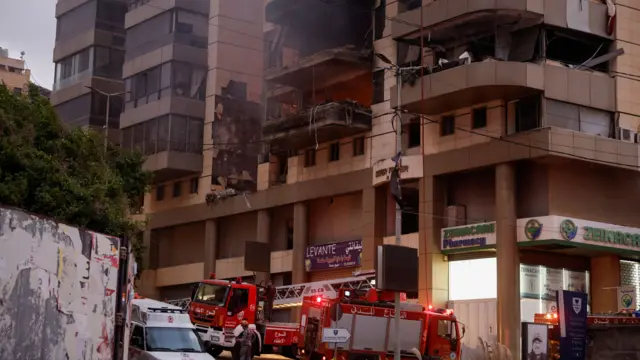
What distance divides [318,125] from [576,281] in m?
12.4

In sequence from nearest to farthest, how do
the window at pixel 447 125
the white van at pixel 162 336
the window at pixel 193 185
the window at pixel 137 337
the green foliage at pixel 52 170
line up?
1. the green foliage at pixel 52 170
2. the white van at pixel 162 336
3. the window at pixel 137 337
4. the window at pixel 447 125
5. the window at pixel 193 185

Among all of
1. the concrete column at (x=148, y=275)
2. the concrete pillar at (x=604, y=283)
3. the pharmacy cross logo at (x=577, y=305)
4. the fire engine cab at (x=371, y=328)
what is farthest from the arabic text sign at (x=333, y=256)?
the pharmacy cross logo at (x=577, y=305)

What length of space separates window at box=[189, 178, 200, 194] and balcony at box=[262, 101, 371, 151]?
7598 millimetres

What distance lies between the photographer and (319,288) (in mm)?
31766

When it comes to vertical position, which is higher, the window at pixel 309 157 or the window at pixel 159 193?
the window at pixel 309 157

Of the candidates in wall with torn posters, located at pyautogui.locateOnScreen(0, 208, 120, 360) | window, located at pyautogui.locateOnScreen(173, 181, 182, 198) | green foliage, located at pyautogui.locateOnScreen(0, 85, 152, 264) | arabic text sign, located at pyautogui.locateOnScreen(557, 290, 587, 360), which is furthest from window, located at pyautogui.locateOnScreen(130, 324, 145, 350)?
window, located at pyautogui.locateOnScreen(173, 181, 182, 198)

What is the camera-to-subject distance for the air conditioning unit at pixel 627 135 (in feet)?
113

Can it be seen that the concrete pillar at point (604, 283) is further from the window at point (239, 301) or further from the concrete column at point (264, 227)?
the concrete column at point (264, 227)

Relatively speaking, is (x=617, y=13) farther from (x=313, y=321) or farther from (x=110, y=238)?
(x=110, y=238)

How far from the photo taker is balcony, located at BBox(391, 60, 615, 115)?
A: 33.1 meters

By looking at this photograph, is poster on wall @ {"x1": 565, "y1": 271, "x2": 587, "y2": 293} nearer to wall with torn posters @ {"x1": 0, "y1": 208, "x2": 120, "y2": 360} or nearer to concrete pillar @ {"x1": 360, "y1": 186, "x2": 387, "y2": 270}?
concrete pillar @ {"x1": 360, "y1": 186, "x2": 387, "y2": 270}

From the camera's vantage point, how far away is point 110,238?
709 inches

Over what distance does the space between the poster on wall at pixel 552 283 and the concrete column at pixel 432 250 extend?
380cm

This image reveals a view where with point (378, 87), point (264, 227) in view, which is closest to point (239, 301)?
point (378, 87)
